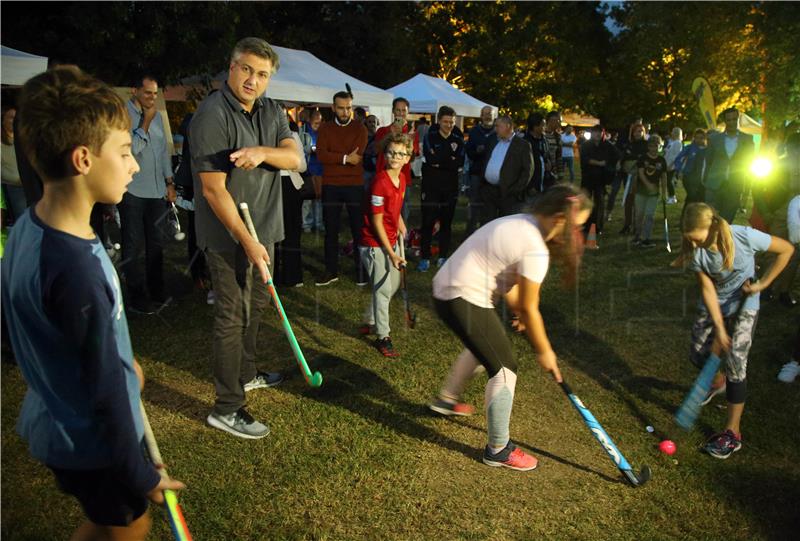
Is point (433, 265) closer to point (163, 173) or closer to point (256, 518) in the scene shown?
point (163, 173)

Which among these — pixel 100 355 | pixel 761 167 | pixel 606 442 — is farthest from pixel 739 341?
pixel 761 167

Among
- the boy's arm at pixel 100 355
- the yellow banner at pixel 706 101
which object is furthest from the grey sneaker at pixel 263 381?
the yellow banner at pixel 706 101

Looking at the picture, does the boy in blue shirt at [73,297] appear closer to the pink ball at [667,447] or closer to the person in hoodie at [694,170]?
the pink ball at [667,447]

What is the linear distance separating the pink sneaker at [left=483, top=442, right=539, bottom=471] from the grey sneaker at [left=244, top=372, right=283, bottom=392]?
6.13 feet

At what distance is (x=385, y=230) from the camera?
5043 mm

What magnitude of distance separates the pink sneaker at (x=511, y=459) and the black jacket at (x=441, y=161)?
526 centimetres

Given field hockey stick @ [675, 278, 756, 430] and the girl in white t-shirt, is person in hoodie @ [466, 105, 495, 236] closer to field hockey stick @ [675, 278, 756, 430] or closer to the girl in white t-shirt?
field hockey stick @ [675, 278, 756, 430]

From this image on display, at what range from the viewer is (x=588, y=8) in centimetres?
4691

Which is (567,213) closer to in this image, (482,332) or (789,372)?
(482,332)


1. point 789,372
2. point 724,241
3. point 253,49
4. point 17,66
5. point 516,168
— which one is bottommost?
point 789,372

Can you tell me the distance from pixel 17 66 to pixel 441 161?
17.8 feet

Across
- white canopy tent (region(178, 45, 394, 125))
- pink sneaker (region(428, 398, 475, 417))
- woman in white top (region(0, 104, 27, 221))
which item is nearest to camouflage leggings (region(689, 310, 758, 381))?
pink sneaker (region(428, 398, 475, 417))

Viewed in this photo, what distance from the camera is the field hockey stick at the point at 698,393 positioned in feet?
13.0

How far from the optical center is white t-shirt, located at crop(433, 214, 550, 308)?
3.13m
